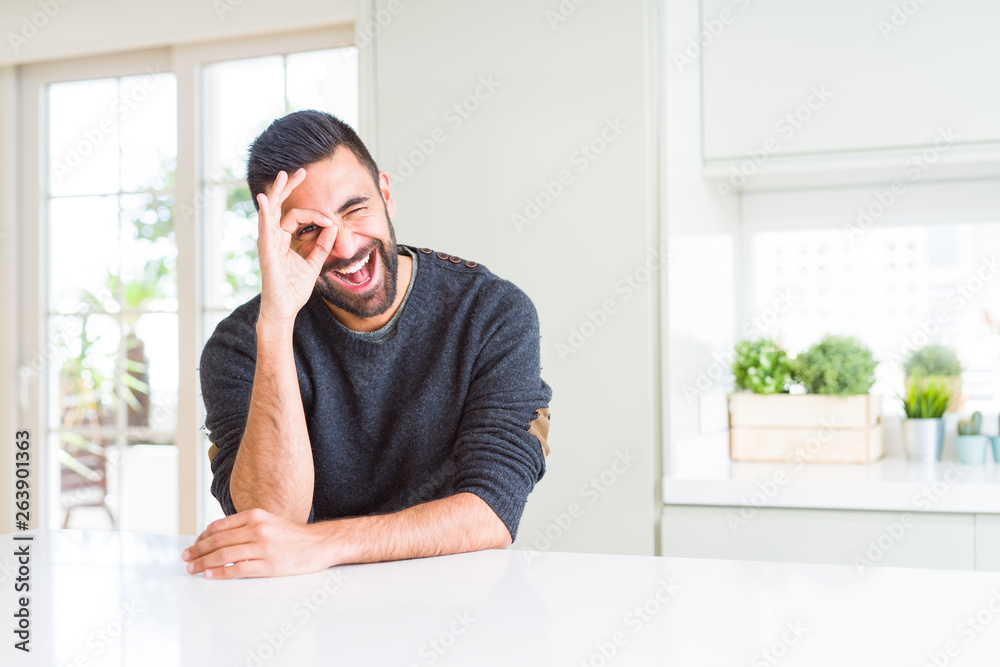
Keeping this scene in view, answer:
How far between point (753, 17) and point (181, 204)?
1.73 m

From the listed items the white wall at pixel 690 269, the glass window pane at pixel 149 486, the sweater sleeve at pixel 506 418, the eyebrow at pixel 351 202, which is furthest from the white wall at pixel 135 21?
the sweater sleeve at pixel 506 418

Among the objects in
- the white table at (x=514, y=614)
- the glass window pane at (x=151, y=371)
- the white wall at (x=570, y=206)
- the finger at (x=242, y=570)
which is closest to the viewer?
the white table at (x=514, y=614)

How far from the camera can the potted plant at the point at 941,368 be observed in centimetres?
235

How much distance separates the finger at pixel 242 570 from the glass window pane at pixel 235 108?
1942mm

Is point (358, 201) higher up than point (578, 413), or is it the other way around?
point (358, 201)

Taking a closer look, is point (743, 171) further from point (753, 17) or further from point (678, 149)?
point (753, 17)

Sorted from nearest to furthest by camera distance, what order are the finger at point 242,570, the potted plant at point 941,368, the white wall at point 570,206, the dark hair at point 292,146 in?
the finger at point 242,570 < the dark hair at point 292,146 < the white wall at point 570,206 < the potted plant at point 941,368

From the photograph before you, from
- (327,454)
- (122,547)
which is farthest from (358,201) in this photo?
(122,547)

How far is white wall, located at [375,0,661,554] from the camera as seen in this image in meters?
1.97

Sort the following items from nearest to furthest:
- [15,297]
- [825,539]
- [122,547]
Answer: [122,547], [825,539], [15,297]

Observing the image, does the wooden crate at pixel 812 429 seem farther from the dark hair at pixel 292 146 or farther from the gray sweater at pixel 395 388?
the dark hair at pixel 292 146

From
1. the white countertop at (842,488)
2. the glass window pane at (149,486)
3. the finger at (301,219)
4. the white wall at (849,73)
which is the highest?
the white wall at (849,73)

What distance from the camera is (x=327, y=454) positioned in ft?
4.42

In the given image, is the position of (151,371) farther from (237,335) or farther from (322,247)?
(322,247)
